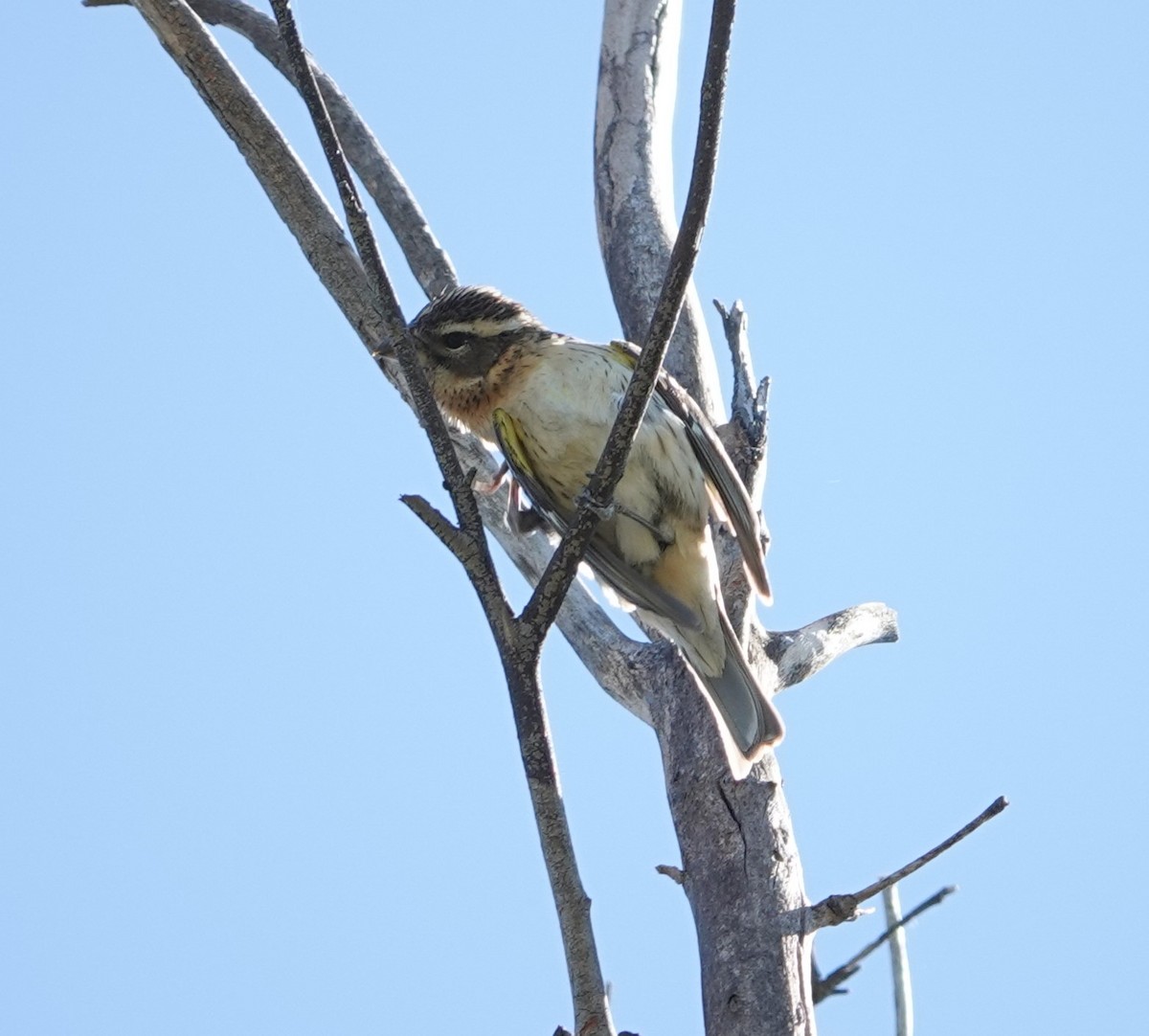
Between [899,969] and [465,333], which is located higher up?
[465,333]

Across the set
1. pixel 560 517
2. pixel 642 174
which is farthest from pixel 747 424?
pixel 642 174

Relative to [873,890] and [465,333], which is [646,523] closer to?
[465,333]

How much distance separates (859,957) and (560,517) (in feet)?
6.27

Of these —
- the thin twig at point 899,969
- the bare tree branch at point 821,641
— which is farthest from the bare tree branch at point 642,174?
the thin twig at point 899,969

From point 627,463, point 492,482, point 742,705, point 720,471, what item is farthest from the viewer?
point 492,482

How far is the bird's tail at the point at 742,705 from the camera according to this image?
4.67 meters

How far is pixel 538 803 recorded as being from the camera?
10.2 feet

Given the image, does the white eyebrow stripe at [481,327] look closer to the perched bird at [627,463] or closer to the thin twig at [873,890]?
the perched bird at [627,463]

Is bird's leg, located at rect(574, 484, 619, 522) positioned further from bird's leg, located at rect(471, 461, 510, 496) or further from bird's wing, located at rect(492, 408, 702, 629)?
bird's leg, located at rect(471, 461, 510, 496)

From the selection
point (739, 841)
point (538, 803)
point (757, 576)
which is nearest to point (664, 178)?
point (757, 576)

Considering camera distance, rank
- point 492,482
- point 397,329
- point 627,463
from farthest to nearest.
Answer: point 492,482, point 627,463, point 397,329

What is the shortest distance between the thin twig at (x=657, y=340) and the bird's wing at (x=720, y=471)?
62.1 inches

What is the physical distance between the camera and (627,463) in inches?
196

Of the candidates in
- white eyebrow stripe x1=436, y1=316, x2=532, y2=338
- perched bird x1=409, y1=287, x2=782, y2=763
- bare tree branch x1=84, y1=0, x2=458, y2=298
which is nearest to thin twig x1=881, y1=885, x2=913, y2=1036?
perched bird x1=409, y1=287, x2=782, y2=763
